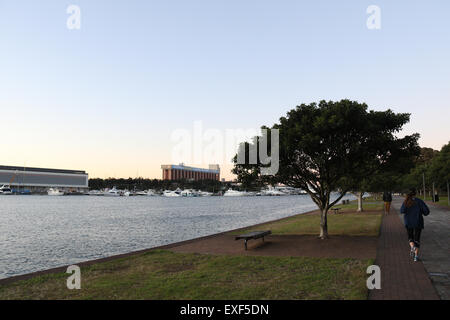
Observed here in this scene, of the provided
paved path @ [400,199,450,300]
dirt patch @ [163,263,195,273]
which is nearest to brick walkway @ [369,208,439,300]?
paved path @ [400,199,450,300]

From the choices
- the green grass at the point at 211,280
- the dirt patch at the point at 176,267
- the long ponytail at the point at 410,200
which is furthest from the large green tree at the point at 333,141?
the dirt patch at the point at 176,267

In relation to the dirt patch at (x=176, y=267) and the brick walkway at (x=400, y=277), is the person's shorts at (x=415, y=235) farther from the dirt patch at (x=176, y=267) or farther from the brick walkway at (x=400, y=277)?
the dirt patch at (x=176, y=267)

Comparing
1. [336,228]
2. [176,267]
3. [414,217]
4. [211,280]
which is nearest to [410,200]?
[414,217]

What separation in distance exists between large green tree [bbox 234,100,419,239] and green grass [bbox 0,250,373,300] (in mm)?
5719

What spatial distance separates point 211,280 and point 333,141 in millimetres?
9649

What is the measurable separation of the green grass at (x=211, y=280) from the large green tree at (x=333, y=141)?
5.72m

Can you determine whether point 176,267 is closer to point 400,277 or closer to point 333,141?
point 400,277

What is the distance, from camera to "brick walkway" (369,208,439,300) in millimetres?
7582

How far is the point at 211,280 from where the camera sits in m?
9.39

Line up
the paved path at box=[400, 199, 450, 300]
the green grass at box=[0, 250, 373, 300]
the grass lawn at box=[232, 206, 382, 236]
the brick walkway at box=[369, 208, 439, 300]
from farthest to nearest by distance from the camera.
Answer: the grass lawn at box=[232, 206, 382, 236] < the paved path at box=[400, 199, 450, 300] < the green grass at box=[0, 250, 373, 300] < the brick walkway at box=[369, 208, 439, 300]

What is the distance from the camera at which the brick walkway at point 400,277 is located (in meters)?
7.58

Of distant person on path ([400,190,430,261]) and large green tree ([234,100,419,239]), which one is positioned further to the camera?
large green tree ([234,100,419,239])

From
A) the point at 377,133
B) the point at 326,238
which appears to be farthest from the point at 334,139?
the point at 326,238

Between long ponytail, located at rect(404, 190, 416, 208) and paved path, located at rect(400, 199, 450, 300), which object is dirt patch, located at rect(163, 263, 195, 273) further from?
long ponytail, located at rect(404, 190, 416, 208)
